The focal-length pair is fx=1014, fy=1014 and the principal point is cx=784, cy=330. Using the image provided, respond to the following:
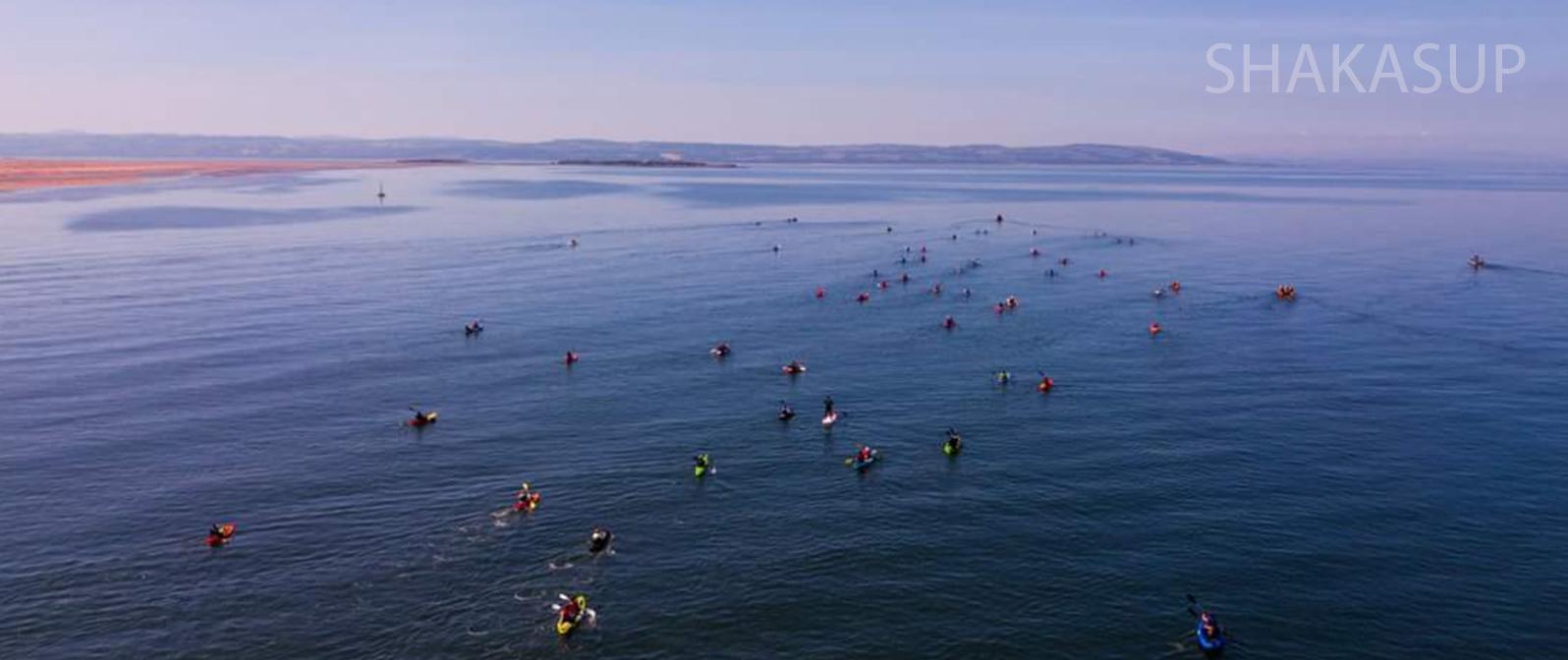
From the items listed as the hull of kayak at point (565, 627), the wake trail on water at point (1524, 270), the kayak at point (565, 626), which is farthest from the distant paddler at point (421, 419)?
the wake trail on water at point (1524, 270)

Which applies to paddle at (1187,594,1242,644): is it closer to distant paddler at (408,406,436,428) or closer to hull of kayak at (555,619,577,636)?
hull of kayak at (555,619,577,636)

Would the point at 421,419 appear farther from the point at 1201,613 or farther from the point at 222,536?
the point at 1201,613

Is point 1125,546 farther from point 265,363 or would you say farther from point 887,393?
point 265,363

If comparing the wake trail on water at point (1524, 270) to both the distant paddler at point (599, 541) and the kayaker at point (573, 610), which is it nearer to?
the distant paddler at point (599, 541)

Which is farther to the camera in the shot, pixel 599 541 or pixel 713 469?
pixel 713 469

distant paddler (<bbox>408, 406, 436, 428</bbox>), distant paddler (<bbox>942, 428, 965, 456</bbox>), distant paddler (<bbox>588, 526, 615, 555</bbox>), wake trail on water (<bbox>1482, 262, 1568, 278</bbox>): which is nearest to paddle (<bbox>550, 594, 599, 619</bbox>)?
distant paddler (<bbox>588, 526, 615, 555</bbox>)

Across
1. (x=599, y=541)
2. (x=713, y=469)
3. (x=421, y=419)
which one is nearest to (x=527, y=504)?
(x=599, y=541)

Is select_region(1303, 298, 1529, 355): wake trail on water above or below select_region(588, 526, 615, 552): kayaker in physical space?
above

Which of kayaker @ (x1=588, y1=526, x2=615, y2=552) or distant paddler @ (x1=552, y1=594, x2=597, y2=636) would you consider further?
kayaker @ (x1=588, y1=526, x2=615, y2=552)
